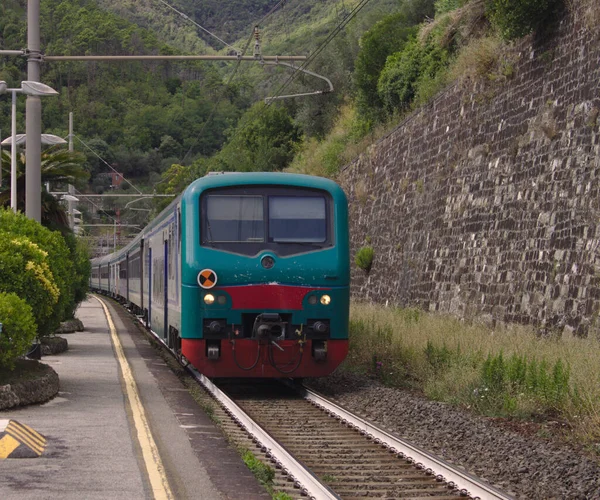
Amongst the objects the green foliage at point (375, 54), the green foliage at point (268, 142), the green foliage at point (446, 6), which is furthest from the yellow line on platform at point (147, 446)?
the green foliage at point (268, 142)

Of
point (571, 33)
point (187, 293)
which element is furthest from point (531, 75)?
point (187, 293)

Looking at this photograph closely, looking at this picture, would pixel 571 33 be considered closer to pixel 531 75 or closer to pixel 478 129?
pixel 531 75

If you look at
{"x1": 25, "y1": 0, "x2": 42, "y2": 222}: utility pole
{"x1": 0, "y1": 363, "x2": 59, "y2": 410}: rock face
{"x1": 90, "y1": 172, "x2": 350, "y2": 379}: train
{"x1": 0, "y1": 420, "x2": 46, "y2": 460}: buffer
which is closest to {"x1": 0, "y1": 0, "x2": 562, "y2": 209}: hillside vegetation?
{"x1": 25, "y1": 0, "x2": 42, "y2": 222}: utility pole

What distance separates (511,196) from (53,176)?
11.8 metres

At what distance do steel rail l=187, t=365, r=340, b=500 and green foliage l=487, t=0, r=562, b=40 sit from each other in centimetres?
1106

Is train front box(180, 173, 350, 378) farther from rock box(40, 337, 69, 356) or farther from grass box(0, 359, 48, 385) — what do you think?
rock box(40, 337, 69, 356)

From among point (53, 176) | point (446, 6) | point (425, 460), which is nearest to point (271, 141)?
point (446, 6)

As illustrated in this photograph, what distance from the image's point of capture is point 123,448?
1013 centimetres

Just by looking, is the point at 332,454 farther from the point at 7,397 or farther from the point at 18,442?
the point at 7,397

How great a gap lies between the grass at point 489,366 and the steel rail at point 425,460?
1.73m

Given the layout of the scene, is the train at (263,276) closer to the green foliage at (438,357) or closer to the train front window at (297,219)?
the train front window at (297,219)

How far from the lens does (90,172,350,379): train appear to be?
15484 millimetres

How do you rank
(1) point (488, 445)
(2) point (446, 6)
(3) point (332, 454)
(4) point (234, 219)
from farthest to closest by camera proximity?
(2) point (446, 6) → (4) point (234, 219) → (1) point (488, 445) → (3) point (332, 454)

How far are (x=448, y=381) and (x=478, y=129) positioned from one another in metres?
11.5
